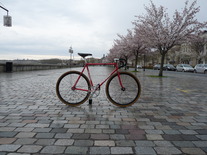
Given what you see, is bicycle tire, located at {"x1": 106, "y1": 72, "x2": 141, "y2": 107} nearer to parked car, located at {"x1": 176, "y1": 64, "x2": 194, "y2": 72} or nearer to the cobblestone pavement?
the cobblestone pavement

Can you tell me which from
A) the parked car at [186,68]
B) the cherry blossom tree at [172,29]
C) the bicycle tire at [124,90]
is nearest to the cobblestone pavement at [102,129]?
the bicycle tire at [124,90]

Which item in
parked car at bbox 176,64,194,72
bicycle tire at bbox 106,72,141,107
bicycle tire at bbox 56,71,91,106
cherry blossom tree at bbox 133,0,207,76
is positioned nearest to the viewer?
bicycle tire at bbox 106,72,141,107

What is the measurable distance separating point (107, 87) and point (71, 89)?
967mm

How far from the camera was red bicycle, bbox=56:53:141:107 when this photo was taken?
4.62 m

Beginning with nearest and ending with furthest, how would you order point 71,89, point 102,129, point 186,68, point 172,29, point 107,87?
point 102,129 < point 107,87 < point 71,89 < point 172,29 < point 186,68

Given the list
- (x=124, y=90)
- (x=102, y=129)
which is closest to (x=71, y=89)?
(x=124, y=90)

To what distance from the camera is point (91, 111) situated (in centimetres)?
421

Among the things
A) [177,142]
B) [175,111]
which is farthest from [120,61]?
[177,142]

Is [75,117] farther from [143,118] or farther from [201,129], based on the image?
[201,129]

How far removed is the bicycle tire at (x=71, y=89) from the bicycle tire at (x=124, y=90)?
63 centimetres

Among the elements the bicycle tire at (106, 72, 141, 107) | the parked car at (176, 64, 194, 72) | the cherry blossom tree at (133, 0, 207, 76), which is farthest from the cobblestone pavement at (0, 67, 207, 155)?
the parked car at (176, 64, 194, 72)

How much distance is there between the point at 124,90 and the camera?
4.63 metres

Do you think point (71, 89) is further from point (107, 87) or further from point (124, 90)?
point (124, 90)

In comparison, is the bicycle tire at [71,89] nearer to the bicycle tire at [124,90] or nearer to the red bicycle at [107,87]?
the red bicycle at [107,87]
